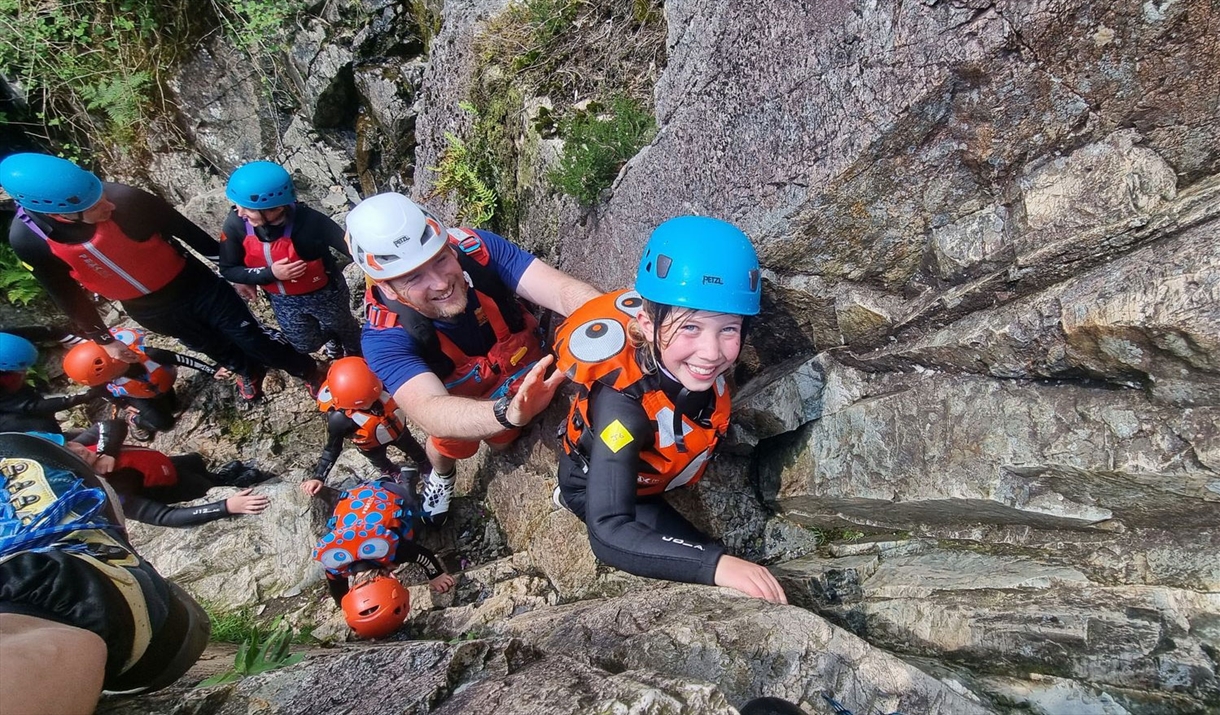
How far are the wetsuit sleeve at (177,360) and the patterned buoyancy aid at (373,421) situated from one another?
320 cm

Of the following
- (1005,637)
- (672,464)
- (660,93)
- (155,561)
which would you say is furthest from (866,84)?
(155,561)

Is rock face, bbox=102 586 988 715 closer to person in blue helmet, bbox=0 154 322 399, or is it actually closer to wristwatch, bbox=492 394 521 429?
wristwatch, bbox=492 394 521 429

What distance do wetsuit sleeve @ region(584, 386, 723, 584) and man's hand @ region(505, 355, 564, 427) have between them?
460 mm

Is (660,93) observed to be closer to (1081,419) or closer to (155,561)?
(1081,419)

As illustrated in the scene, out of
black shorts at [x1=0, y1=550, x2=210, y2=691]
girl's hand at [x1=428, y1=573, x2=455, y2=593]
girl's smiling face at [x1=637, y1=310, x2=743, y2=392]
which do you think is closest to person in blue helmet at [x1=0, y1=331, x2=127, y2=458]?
girl's hand at [x1=428, y1=573, x2=455, y2=593]

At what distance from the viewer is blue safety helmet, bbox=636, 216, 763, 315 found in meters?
3.55

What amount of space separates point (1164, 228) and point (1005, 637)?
2.06 m

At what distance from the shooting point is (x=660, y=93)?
4777 mm

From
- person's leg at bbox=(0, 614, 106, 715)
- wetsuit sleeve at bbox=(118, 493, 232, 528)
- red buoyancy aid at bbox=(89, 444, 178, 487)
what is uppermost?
red buoyancy aid at bbox=(89, 444, 178, 487)

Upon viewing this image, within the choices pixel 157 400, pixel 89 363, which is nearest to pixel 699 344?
pixel 89 363

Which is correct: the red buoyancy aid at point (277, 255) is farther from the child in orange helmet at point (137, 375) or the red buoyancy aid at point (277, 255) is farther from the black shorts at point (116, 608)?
the black shorts at point (116, 608)

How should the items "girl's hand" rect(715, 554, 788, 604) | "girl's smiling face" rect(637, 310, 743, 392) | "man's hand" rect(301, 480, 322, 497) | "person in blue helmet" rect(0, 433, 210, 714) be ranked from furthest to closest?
1. "man's hand" rect(301, 480, 322, 497)
2. "girl's smiling face" rect(637, 310, 743, 392)
3. "girl's hand" rect(715, 554, 788, 604)
4. "person in blue helmet" rect(0, 433, 210, 714)

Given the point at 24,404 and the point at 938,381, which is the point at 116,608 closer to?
the point at 938,381

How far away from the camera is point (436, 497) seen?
688 centimetres
